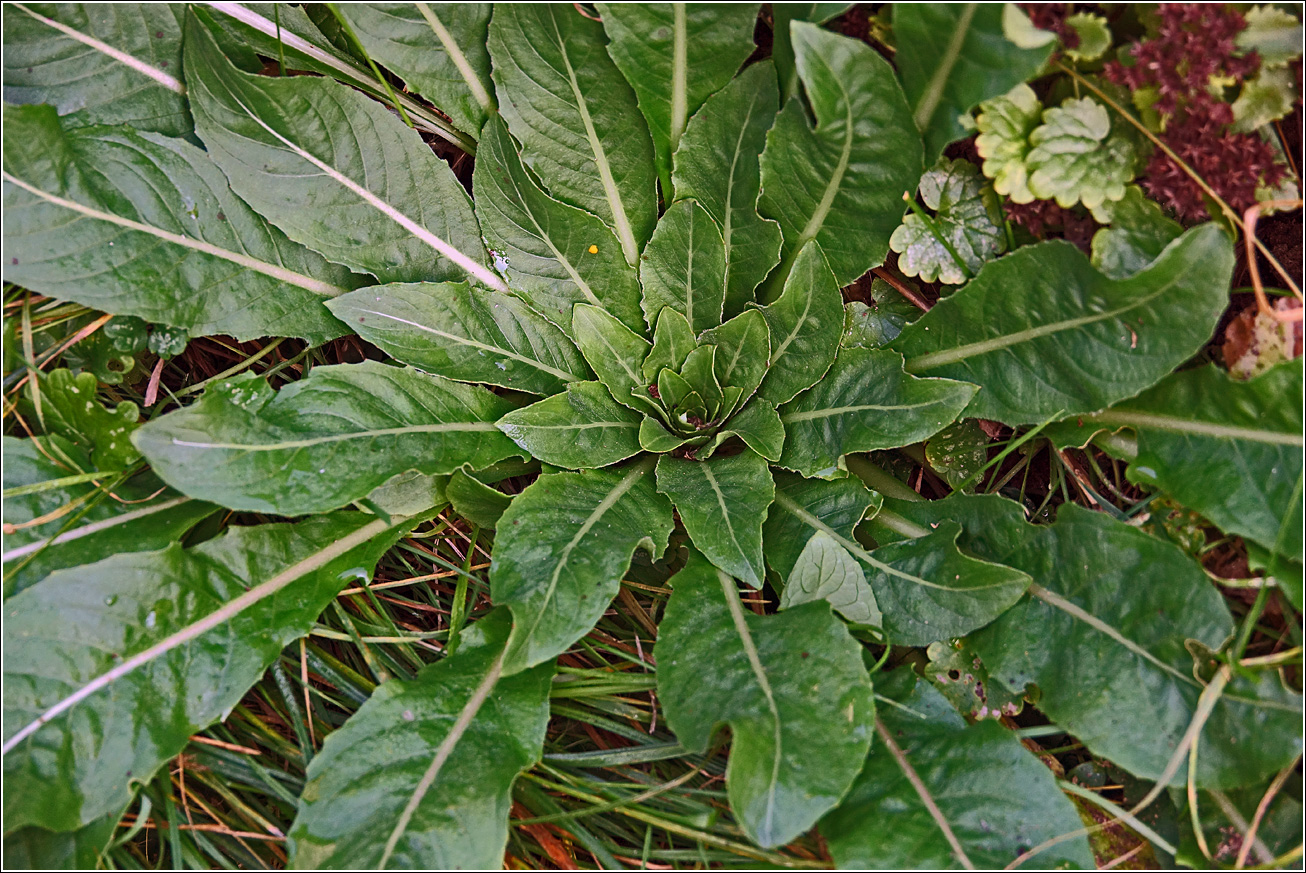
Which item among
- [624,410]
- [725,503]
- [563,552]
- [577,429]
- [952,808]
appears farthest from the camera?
[624,410]

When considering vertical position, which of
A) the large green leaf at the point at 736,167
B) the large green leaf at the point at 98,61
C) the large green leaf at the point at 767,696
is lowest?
the large green leaf at the point at 767,696

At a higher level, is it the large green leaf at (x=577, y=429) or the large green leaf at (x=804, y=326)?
the large green leaf at (x=804, y=326)

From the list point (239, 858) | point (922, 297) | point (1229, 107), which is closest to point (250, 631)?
point (239, 858)

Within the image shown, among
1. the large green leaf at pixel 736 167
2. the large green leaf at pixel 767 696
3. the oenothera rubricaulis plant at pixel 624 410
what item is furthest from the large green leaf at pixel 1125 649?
the large green leaf at pixel 736 167

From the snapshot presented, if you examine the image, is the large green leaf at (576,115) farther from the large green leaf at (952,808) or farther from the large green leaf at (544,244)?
the large green leaf at (952,808)

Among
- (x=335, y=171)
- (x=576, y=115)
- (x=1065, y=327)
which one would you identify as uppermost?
(x=576, y=115)

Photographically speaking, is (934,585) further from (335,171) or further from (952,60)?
(335,171)

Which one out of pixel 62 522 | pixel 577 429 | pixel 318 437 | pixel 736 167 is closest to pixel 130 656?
pixel 62 522
